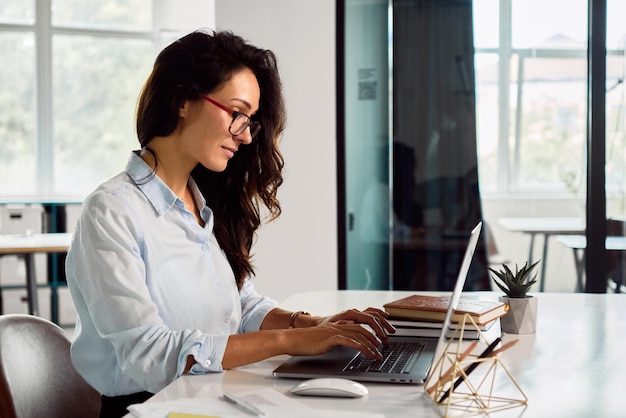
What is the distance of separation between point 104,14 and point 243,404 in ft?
21.1

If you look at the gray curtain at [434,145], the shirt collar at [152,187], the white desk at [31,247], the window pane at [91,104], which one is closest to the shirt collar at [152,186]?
the shirt collar at [152,187]

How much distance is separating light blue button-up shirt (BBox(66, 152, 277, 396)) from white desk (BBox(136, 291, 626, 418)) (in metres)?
0.09

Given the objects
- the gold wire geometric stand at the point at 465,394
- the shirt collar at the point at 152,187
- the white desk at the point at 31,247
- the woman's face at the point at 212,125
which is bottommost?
the white desk at the point at 31,247

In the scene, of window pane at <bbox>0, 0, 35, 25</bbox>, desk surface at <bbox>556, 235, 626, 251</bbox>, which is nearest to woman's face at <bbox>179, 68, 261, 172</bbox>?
desk surface at <bbox>556, 235, 626, 251</bbox>

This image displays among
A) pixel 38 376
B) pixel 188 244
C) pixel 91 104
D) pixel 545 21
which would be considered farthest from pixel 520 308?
pixel 91 104

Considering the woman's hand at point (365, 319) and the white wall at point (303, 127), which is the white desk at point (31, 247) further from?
the woman's hand at point (365, 319)

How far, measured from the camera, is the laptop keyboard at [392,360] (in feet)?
4.51

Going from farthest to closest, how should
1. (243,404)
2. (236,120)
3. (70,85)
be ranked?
(70,85) < (236,120) < (243,404)

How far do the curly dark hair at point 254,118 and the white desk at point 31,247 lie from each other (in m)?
3.01

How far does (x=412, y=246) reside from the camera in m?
4.05

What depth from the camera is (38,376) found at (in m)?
1.54

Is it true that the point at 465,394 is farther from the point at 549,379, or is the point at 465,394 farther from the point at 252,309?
the point at 252,309

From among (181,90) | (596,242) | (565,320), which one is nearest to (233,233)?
(181,90)

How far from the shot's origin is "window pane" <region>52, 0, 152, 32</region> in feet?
22.6
